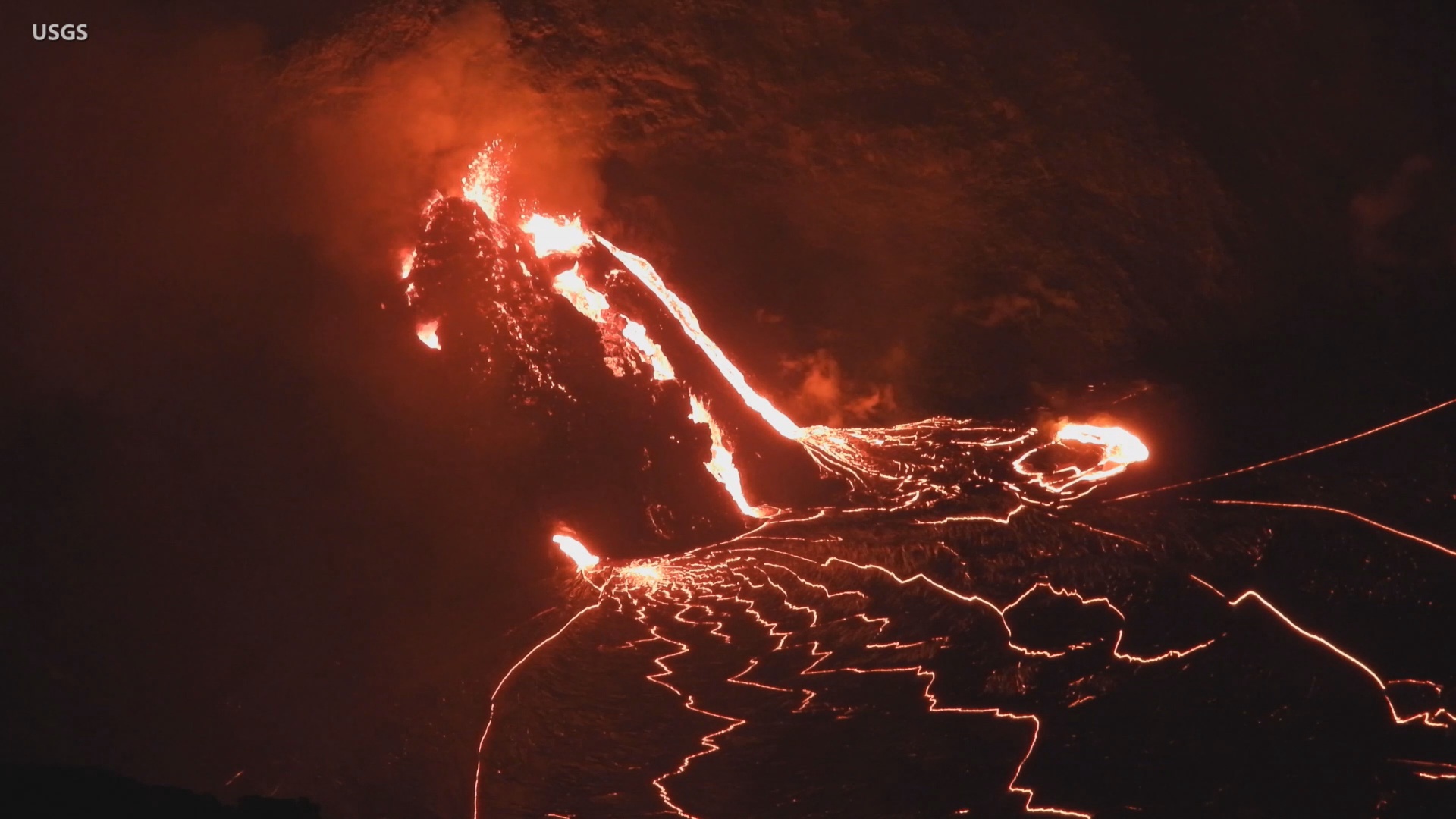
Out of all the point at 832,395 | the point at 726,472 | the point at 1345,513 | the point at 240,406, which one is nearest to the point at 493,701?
the point at 240,406

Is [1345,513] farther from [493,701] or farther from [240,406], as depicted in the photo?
[240,406]

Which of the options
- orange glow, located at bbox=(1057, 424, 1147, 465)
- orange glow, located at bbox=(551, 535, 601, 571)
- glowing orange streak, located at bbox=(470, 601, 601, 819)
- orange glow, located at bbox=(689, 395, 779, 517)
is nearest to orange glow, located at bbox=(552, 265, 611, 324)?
orange glow, located at bbox=(689, 395, 779, 517)

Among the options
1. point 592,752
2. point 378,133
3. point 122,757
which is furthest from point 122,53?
point 592,752

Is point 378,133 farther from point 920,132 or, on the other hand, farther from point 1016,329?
point 1016,329

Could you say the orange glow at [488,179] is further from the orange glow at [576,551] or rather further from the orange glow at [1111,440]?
the orange glow at [1111,440]

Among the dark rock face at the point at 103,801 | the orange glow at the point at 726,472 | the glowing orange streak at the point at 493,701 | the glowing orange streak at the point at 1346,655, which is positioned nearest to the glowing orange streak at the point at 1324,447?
the glowing orange streak at the point at 1346,655
